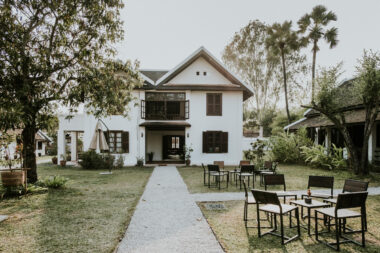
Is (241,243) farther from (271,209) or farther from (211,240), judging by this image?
(271,209)

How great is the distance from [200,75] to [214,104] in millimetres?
2341

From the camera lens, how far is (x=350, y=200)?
14.9ft

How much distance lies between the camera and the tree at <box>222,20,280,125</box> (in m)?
30.4

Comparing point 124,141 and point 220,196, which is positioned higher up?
point 124,141

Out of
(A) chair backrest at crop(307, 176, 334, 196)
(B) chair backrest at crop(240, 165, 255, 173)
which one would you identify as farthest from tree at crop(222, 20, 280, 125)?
(A) chair backrest at crop(307, 176, 334, 196)

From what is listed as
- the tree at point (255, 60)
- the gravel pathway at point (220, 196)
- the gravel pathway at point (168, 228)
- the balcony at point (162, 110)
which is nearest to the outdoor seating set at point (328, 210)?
the gravel pathway at point (168, 228)

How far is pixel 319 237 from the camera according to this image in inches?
196

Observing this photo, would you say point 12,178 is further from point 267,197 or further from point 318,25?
point 318,25

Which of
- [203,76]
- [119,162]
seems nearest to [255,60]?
[203,76]

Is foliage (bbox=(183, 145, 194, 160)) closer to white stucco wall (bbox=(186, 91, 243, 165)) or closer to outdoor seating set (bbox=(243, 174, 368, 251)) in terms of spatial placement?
white stucco wall (bbox=(186, 91, 243, 165))

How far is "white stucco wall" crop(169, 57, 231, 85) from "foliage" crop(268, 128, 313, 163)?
611 centimetres

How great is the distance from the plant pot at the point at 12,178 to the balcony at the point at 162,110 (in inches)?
419

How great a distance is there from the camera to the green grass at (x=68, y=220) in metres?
4.59

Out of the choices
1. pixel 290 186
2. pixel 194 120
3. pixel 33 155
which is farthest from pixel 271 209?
pixel 194 120
